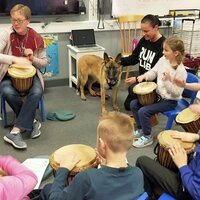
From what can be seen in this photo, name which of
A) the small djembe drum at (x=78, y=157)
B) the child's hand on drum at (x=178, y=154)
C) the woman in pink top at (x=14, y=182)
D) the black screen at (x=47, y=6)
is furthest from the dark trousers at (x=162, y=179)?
the black screen at (x=47, y=6)

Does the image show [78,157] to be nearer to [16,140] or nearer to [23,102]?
[16,140]

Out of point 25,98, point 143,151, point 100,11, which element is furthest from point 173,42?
point 100,11

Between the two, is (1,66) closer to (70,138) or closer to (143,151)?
(70,138)

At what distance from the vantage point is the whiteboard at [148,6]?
493 cm

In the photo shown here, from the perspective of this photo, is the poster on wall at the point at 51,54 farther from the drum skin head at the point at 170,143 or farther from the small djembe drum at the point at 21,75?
the drum skin head at the point at 170,143

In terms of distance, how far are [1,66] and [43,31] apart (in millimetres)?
1407

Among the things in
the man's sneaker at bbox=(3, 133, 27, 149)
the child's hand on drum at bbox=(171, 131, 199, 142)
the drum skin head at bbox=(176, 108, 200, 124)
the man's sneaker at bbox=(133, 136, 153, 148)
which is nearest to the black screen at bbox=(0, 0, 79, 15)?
the man's sneaker at bbox=(3, 133, 27, 149)

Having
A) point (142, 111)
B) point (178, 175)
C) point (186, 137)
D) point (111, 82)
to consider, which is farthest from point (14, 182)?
point (111, 82)

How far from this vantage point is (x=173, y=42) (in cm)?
291

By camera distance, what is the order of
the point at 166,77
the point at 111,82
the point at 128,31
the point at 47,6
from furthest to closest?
the point at 128,31
the point at 47,6
the point at 111,82
the point at 166,77

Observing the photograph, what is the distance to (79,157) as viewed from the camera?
73.1 inches

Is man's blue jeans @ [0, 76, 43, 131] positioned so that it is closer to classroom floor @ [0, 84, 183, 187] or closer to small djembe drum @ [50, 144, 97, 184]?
classroom floor @ [0, 84, 183, 187]

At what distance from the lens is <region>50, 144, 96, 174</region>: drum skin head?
70.6 inches

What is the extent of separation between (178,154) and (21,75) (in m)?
1.81
